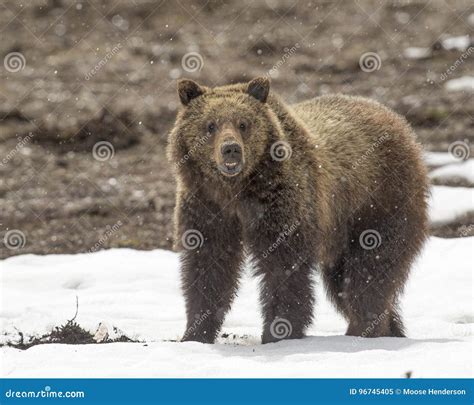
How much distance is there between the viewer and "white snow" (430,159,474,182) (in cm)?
1273

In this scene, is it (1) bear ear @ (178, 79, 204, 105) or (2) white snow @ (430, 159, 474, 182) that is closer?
(1) bear ear @ (178, 79, 204, 105)

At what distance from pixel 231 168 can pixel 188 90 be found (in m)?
0.91

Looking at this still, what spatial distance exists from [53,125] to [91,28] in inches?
140

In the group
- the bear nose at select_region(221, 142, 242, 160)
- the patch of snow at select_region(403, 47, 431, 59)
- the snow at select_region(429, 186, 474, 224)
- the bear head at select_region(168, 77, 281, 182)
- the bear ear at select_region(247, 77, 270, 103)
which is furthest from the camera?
the patch of snow at select_region(403, 47, 431, 59)

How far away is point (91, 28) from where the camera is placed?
17984 mm

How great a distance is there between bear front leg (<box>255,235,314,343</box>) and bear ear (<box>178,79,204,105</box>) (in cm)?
139

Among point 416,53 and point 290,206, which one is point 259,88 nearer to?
point 290,206

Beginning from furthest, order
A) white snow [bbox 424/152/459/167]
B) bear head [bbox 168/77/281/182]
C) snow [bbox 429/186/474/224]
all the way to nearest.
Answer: white snow [bbox 424/152/459/167] < snow [bbox 429/186/474/224] < bear head [bbox 168/77/281/182]

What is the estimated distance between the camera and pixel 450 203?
1200 cm

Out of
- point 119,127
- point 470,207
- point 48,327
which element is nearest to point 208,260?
point 48,327

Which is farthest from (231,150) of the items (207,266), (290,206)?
(207,266)

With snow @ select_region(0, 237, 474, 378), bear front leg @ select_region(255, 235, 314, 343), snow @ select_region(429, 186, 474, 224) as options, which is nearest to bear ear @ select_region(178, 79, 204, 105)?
bear front leg @ select_region(255, 235, 314, 343)

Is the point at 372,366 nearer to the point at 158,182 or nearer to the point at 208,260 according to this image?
the point at 208,260

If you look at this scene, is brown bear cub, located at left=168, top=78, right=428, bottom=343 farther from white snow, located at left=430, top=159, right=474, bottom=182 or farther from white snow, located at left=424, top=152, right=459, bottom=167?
white snow, located at left=424, top=152, right=459, bottom=167
